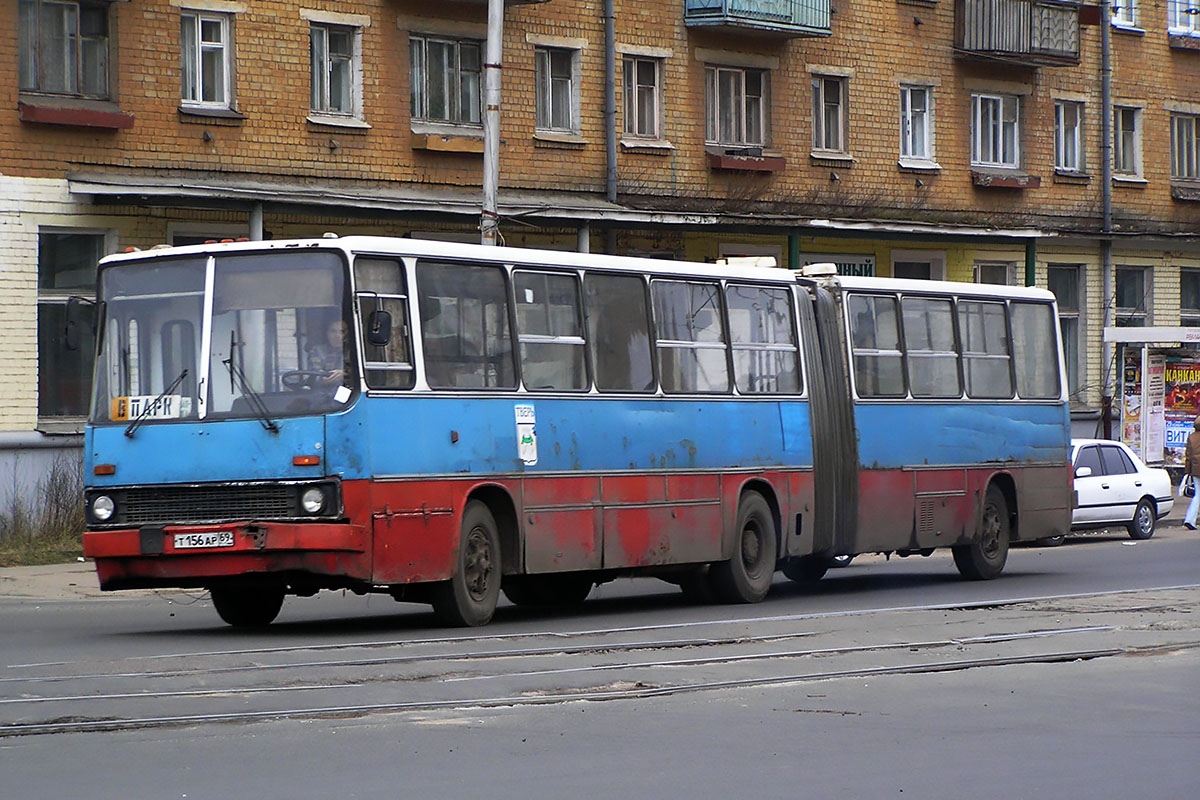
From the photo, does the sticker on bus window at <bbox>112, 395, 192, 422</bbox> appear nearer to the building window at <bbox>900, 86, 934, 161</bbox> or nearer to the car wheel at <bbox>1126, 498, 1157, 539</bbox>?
the car wheel at <bbox>1126, 498, 1157, 539</bbox>

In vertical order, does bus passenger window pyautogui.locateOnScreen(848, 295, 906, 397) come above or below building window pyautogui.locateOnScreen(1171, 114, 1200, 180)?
below

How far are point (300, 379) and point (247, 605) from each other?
2.34m

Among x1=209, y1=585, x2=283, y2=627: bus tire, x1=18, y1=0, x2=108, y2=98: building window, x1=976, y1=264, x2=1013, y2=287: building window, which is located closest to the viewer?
x1=209, y1=585, x2=283, y2=627: bus tire

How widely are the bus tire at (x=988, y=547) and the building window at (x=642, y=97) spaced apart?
485 inches

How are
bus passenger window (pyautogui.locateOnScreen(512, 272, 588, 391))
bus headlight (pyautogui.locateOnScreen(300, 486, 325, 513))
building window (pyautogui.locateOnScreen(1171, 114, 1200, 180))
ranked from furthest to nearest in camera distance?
building window (pyautogui.locateOnScreen(1171, 114, 1200, 180)), bus passenger window (pyautogui.locateOnScreen(512, 272, 588, 391)), bus headlight (pyautogui.locateOnScreen(300, 486, 325, 513))

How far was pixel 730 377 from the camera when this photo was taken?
18.1m

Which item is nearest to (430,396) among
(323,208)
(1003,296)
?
(1003,296)

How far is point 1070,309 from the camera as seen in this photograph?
40344 mm

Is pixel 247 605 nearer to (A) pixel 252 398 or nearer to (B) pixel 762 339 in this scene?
(A) pixel 252 398

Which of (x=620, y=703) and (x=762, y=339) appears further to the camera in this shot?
(x=762, y=339)

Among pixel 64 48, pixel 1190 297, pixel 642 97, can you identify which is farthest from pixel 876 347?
pixel 1190 297

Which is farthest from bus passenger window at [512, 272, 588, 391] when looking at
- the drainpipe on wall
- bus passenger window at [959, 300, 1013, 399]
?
the drainpipe on wall

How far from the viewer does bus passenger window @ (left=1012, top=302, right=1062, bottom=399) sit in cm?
2225

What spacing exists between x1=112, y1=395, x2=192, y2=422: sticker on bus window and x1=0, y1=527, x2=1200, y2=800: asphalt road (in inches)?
60.6
